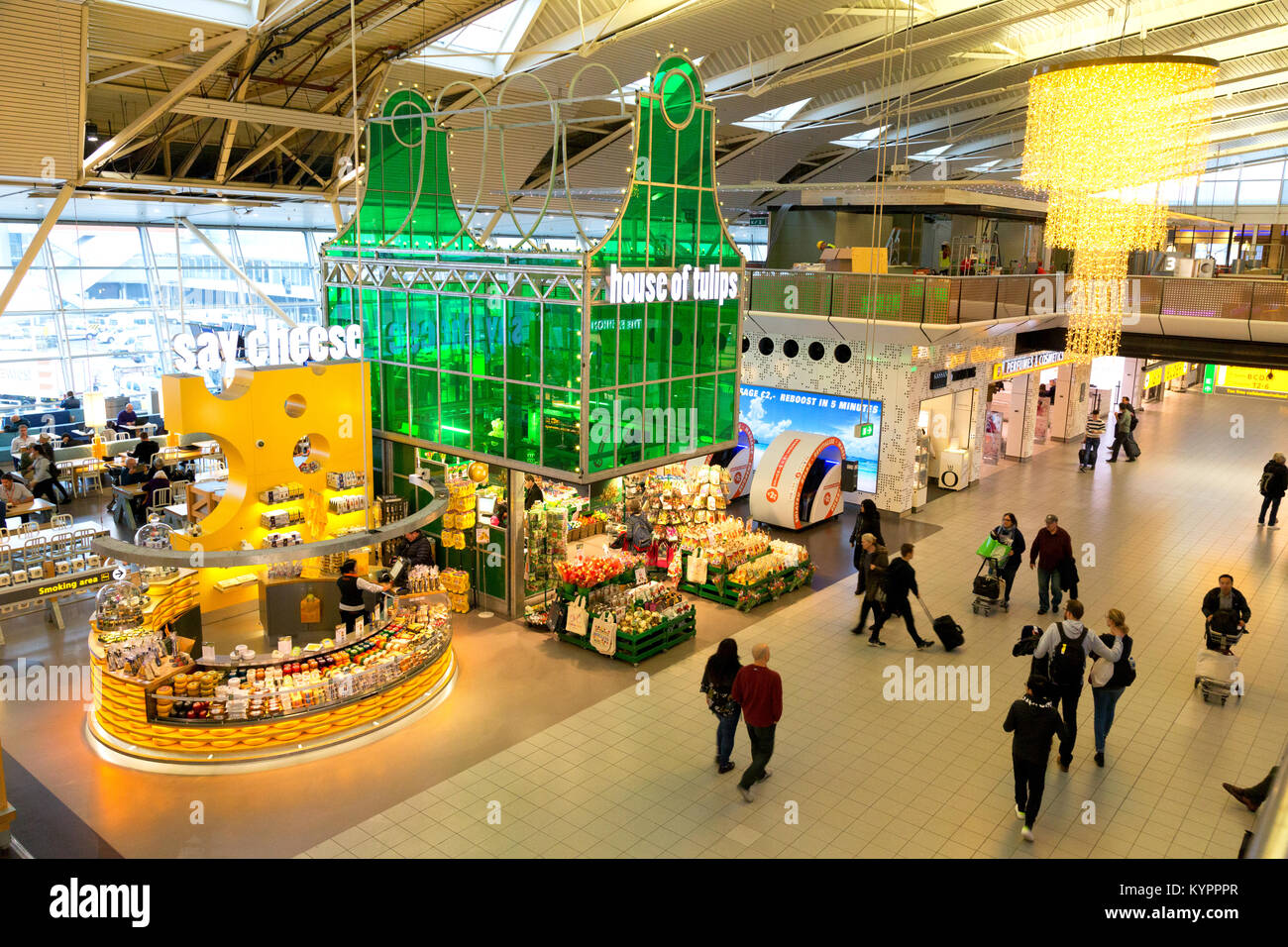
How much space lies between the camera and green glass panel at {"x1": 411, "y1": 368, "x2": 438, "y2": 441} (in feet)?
42.2

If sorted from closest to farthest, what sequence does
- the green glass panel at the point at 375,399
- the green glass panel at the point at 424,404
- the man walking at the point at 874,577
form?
the man walking at the point at 874,577 → the green glass panel at the point at 424,404 → the green glass panel at the point at 375,399

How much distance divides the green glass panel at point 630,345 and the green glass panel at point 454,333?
230 cm

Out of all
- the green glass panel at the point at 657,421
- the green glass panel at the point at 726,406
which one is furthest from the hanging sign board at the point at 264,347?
the green glass panel at the point at 726,406

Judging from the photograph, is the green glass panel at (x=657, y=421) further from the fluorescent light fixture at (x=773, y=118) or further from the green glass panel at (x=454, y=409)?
the fluorescent light fixture at (x=773, y=118)

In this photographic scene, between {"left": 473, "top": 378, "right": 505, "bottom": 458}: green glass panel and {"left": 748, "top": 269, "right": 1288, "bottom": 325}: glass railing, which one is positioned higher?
{"left": 748, "top": 269, "right": 1288, "bottom": 325}: glass railing

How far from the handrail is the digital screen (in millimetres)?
16181

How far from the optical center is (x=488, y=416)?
40.4 ft

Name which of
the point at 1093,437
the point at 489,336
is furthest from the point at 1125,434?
the point at 489,336

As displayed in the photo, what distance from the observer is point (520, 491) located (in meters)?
12.3

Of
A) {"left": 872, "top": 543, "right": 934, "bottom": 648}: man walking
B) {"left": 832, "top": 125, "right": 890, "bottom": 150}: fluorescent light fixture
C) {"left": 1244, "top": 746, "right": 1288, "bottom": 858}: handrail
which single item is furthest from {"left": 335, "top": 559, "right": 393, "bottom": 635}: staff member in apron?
{"left": 832, "top": 125, "right": 890, "bottom": 150}: fluorescent light fixture

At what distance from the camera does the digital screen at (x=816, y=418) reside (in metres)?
18.5

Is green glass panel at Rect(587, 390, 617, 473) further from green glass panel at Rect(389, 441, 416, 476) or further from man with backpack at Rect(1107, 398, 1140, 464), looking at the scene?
man with backpack at Rect(1107, 398, 1140, 464)

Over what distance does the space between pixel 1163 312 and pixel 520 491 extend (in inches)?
557

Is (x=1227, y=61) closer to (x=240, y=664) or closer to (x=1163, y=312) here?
(x=1163, y=312)
